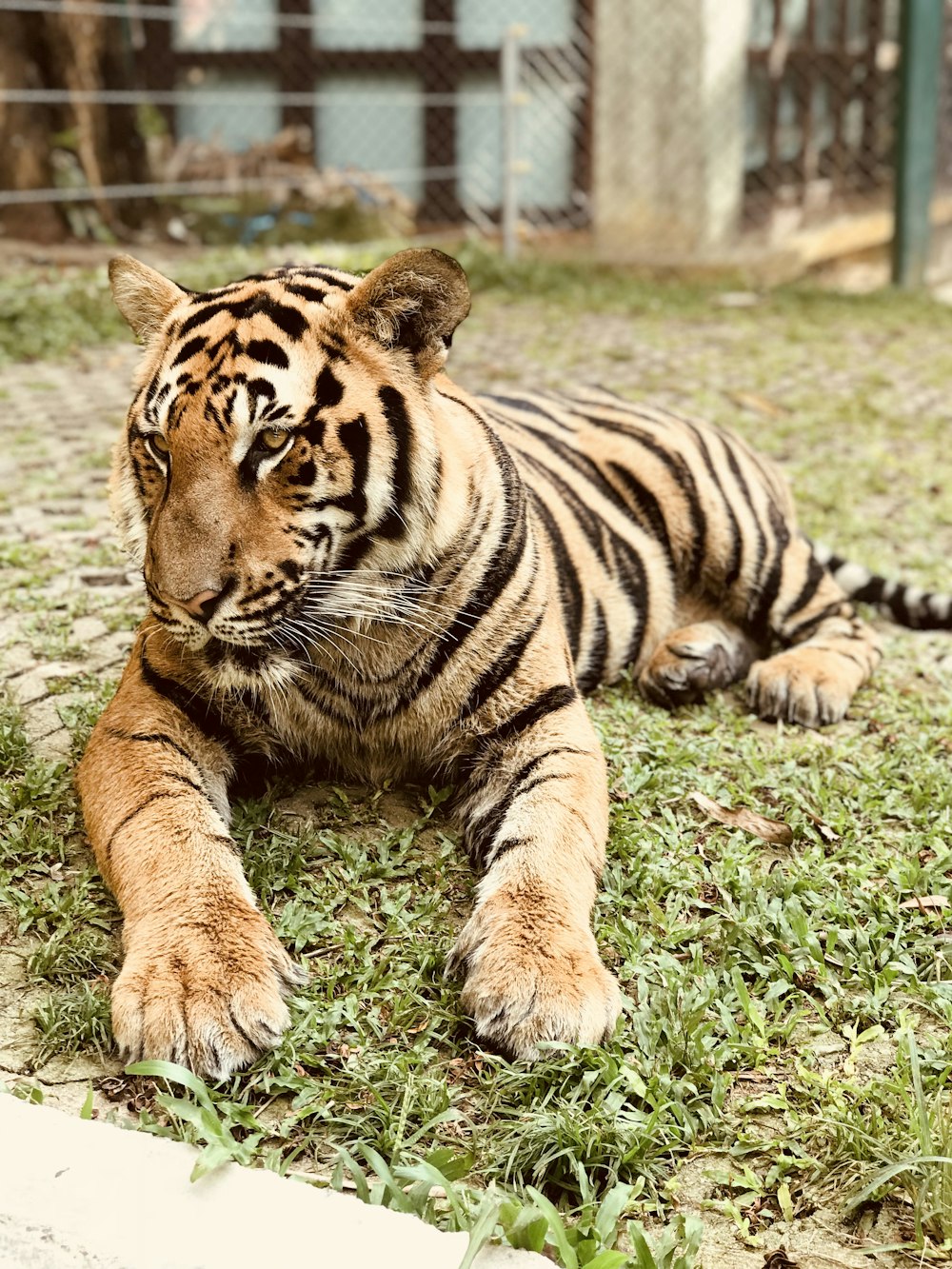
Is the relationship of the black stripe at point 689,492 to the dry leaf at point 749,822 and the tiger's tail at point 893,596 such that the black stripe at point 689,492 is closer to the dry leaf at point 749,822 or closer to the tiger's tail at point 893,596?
the tiger's tail at point 893,596

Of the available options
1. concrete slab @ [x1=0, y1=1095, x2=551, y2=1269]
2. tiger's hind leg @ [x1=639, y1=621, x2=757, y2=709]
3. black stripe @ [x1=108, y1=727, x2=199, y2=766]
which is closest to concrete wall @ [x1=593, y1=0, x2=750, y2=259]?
tiger's hind leg @ [x1=639, y1=621, x2=757, y2=709]

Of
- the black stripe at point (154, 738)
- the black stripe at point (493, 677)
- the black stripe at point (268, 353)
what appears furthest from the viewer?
the black stripe at point (493, 677)

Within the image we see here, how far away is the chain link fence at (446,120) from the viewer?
9.94 meters

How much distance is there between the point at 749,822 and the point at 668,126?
27.3 feet

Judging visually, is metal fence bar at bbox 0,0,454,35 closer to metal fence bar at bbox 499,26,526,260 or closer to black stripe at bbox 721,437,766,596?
metal fence bar at bbox 499,26,526,260

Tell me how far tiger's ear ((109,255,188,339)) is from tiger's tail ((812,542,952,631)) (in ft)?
7.75

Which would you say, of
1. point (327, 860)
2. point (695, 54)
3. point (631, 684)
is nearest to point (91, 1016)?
point (327, 860)

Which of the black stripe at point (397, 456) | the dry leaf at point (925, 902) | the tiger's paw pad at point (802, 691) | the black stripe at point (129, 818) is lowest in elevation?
the dry leaf at point (925, 902)

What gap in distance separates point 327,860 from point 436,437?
0.85m

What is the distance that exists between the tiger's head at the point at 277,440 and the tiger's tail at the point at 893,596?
2145 mm

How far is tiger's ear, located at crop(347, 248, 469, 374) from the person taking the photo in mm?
2479

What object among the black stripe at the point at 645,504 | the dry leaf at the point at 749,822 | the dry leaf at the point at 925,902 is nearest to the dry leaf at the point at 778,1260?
the dry leaf at the point at 925,902

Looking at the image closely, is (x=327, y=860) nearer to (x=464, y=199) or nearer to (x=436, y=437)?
(x=436, y=437)

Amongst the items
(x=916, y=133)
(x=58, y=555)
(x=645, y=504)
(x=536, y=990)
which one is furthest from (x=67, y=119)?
(x=536, y=990)
